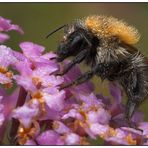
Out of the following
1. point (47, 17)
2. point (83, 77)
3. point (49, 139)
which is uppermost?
point (83, 77)

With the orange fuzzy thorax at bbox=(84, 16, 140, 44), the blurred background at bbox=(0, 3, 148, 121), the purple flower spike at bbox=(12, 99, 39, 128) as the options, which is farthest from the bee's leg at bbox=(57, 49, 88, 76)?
the blurred background at bbox=(0, 3, 148, 121)

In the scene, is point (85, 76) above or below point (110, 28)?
below

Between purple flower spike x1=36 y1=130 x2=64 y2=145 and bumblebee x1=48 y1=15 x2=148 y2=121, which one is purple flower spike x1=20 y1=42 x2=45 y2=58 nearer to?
bumblebee x1=48 y1=15 x2=148 y2=121

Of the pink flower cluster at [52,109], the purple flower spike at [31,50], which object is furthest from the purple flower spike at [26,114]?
the purple flower spike at [31,50]

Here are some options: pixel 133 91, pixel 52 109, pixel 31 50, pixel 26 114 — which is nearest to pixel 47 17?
pixel 31 50

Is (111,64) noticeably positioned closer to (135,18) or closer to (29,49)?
(29,49)

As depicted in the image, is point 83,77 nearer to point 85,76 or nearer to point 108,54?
point 85,76

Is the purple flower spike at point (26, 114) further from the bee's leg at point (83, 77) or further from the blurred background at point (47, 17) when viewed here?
the blurred background at point (47, 17)
